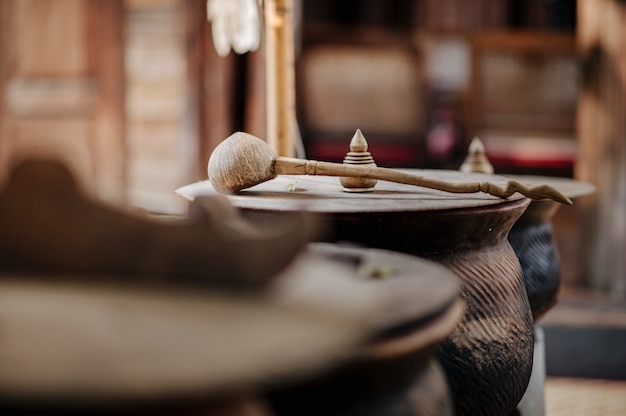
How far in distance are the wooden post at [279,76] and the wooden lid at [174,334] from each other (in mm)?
2379

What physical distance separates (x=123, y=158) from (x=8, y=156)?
0.93 metres

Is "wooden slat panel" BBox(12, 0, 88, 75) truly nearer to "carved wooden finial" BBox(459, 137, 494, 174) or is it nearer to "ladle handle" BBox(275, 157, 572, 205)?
"carved wooden finial" BBox(459, 137, 494, 174)

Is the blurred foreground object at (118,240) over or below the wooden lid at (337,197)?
over

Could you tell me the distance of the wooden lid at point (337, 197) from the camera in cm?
193

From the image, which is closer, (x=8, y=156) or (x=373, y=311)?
(x=373, y=311)

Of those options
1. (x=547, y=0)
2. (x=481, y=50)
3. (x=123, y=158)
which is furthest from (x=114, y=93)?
(x=547, y=0)

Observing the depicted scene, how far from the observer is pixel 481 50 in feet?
23.0

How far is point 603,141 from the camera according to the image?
6160 millimetres

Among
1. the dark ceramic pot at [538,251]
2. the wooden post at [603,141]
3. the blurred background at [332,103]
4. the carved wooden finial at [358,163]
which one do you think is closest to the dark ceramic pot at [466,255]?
the carved wooden finial at [358,163]

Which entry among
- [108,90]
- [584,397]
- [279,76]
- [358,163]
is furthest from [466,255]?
[108,90]

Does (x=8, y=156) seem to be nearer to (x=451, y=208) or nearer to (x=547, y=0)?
(x=451, y=208)

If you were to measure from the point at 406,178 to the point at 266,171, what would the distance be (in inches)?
14.6

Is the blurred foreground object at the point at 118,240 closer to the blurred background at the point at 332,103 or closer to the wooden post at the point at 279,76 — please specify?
the wooden post at the point at 279,76

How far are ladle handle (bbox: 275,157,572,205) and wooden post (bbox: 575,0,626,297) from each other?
13.6 ft
